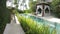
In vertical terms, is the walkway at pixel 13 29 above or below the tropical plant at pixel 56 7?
below

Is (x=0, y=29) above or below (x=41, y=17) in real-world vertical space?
below

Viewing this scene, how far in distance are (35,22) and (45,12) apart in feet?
0.79

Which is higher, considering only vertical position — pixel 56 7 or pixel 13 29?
pixel 56 7

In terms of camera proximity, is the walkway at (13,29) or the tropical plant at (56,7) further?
the walkway at (13,29)

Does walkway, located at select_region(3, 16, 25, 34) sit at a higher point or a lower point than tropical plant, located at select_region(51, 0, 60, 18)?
lower

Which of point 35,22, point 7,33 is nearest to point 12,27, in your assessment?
point 7,33

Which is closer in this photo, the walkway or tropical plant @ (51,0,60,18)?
tropical plant @ (51,0,60,18)

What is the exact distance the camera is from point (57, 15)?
194 cm

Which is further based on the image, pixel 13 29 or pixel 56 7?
pixel 13 29

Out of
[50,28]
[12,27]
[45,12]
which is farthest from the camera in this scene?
[12,27]

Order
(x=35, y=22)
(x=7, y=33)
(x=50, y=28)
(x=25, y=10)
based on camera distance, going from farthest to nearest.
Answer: (x=7, y=33) → (x=25, y=10) → (x=35, y=22) → (x=50, y=28)

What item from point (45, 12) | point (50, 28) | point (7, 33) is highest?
point (45, 12)

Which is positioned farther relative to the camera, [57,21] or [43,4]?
[43,4]

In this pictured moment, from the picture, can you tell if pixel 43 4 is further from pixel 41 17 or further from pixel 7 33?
pixel 7 33
